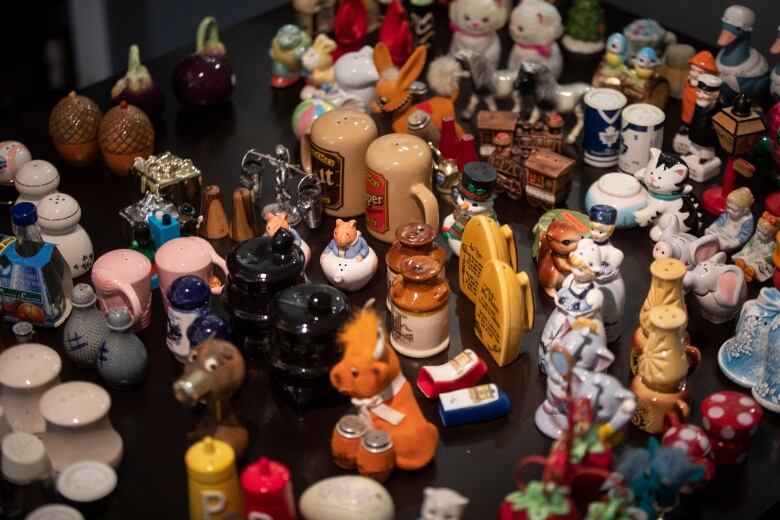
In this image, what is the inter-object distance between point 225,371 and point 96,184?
1.14m

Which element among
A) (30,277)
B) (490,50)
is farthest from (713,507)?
(490,50)

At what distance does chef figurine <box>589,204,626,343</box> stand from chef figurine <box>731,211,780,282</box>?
357 mm

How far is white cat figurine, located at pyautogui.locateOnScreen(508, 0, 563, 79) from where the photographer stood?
3.51m

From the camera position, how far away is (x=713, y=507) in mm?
2346

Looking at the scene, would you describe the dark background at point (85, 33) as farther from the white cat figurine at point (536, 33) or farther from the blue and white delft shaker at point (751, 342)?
the blue and white delft shaker at point (751, 342)

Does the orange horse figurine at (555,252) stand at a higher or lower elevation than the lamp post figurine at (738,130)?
lower

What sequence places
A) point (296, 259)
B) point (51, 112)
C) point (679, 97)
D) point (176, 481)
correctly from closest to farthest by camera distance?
1. point (176, 481)
2. point (296, 259)
3. point (51, 112)
4. point (679, 97)

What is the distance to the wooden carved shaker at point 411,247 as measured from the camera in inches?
105

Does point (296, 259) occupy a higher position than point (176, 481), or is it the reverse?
point (296, 259)

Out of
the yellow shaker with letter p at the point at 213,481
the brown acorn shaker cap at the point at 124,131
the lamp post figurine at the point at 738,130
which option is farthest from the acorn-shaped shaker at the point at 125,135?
the lamp post figurine at the point at 738,130

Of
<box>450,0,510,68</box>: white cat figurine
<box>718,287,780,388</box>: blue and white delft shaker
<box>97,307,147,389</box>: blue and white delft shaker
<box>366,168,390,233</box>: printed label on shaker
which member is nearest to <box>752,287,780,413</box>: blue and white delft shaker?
<box>718,287,780,388</box>: blue and white delft shaker

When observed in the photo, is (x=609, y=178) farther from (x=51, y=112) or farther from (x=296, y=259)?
(x=51, y=112)

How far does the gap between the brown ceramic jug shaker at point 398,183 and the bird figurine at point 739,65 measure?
3.06 ft

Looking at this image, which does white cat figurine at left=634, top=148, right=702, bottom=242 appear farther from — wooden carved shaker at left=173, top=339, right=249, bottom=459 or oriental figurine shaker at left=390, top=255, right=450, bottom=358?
wooden carved shaker at left=173, top=339, right=249, bottom=459
